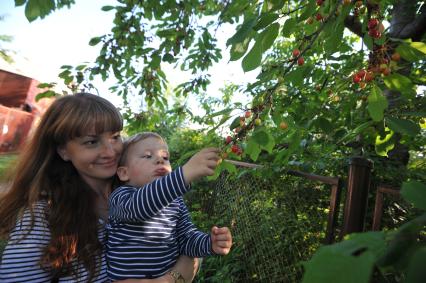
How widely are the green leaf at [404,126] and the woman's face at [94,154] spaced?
1324 mm

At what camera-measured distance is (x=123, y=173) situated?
1.77m

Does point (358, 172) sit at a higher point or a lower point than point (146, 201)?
higher

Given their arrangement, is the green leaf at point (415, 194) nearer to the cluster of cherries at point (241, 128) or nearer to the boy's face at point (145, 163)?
the cluster of cherries at point (241, 128)

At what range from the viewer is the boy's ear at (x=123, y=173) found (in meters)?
1.75

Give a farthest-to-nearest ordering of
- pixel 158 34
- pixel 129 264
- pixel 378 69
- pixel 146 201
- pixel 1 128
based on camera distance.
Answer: pixel 1 128
pixel 158 34
pixel 129 264
pixel 146 201
pixel 378 69

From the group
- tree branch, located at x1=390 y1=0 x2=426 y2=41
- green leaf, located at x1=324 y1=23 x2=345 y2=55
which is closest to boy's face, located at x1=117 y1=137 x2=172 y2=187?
green leaf, located at x1=324 y1=23 x2=345 y2=55

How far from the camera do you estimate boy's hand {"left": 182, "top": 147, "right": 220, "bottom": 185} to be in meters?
1.22

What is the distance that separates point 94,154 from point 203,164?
2.45 feet

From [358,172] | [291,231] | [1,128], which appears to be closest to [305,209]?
[291,231]

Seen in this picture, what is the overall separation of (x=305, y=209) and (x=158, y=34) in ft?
6.80

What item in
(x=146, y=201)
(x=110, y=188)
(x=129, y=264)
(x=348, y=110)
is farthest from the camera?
(x=110, y=188)

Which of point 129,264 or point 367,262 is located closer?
point 367,262

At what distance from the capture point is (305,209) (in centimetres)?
242

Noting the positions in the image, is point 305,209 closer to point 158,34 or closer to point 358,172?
point 358,172
